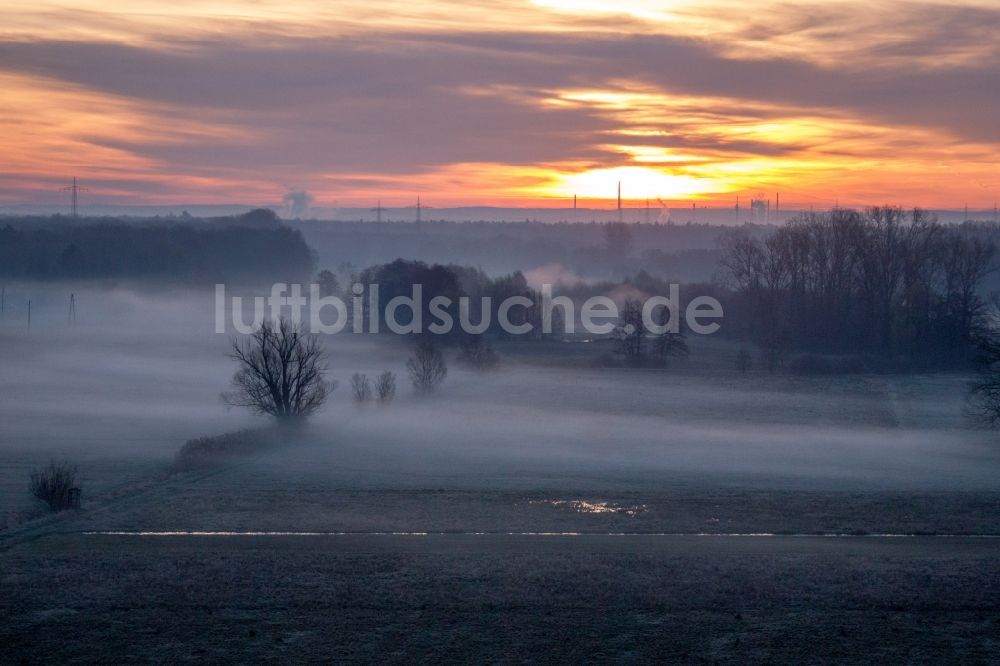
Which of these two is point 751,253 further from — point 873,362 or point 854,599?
point 854,599

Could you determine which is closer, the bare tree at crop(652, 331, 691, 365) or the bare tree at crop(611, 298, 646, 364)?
the bare tree at crop(611, 298, 646, 364)

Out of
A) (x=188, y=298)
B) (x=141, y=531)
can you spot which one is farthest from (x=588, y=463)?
(x=188, y=298)

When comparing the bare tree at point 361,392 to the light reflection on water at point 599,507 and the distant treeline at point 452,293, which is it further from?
the light reflection on water at point 599,507

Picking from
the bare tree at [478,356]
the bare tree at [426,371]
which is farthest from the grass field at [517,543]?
the bare tree at [478,356]

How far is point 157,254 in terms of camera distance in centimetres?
14950

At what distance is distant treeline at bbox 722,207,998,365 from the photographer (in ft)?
259

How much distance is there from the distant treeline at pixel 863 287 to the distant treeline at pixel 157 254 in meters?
81.0

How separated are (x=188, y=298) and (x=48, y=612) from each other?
409ft

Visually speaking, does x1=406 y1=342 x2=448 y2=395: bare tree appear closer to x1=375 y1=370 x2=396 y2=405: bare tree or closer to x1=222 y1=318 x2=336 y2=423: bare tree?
x1=375 y1=370 x2=396 y2=405: bare tree

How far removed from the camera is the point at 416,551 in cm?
2122

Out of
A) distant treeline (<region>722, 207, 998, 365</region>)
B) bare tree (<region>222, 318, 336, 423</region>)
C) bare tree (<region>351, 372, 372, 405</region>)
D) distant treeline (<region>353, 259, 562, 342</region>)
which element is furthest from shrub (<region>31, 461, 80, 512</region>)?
distant treeline (<region>722, 207, 998, 365</region>)

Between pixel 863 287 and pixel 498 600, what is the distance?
7849cm

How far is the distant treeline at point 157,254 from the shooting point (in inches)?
5768

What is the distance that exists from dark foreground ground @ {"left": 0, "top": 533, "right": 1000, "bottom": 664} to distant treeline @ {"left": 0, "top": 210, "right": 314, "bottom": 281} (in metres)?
132
